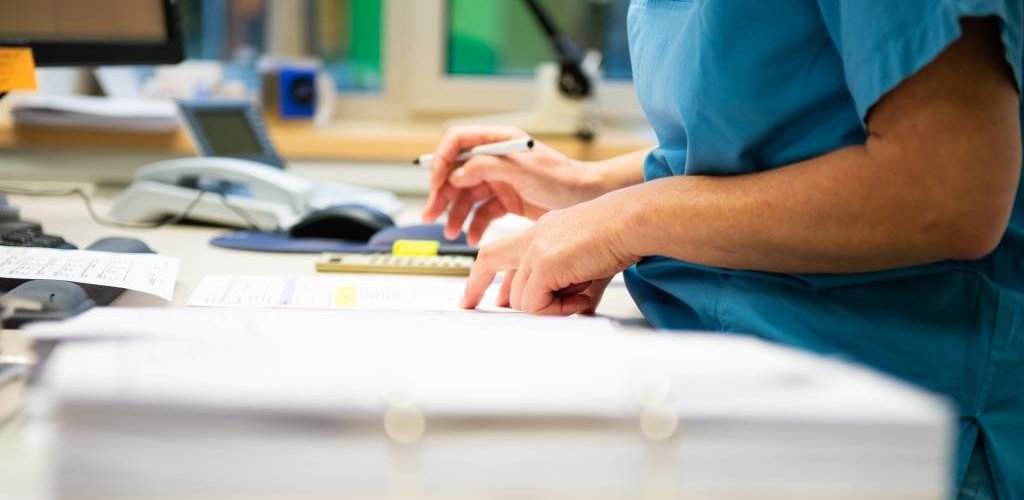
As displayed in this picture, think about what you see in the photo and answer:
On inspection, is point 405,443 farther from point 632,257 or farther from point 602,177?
point 602,177

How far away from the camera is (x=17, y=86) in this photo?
112 centimetres

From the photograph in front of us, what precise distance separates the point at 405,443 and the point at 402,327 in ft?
0.33

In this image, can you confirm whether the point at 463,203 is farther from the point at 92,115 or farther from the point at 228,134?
the point at 92,115

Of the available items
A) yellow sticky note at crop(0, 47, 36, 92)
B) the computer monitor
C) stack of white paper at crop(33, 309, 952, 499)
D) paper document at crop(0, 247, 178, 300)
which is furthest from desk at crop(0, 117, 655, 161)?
stack of white paper at crop(33, 309, 952, 499)

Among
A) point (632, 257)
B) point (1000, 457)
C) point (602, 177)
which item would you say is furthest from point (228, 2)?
point (1000, 457)

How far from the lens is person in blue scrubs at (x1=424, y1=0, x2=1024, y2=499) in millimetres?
561

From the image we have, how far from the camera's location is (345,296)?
0.91 m

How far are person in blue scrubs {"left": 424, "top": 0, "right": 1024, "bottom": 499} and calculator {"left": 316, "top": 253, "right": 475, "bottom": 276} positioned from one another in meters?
0.28

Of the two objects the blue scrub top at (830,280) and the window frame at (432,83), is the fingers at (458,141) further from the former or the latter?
the window frame at (432,83)

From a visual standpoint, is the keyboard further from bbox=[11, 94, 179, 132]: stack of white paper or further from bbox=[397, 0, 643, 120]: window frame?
bbox=[397, 0, 643, 120]: window frame

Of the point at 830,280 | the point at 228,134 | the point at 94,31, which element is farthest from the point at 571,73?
the point at 830,280

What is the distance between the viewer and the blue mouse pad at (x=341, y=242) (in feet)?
3.91

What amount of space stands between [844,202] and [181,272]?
2.28 feet

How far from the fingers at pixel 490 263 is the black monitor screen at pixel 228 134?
0.86 metres
